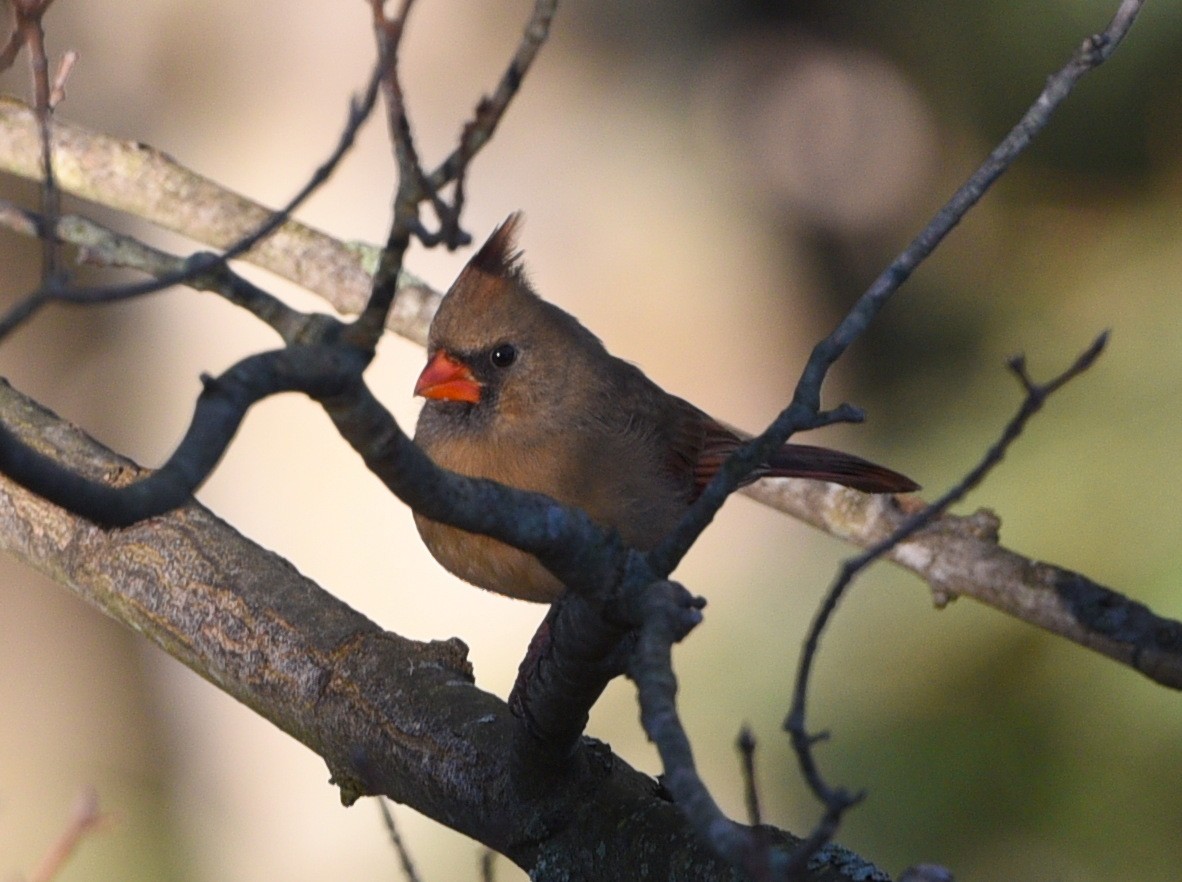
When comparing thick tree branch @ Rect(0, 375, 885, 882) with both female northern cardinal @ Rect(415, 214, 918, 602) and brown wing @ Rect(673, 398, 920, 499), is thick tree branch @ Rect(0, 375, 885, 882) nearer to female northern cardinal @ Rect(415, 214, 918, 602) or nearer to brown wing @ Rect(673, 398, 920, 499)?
female northern cardinal @ Rect(415, 214, 918, 602)

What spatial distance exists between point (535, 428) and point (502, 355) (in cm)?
20

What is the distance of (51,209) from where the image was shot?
5.58ft

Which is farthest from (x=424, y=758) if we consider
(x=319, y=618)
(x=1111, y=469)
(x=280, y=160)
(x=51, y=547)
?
(x=280, y=160)

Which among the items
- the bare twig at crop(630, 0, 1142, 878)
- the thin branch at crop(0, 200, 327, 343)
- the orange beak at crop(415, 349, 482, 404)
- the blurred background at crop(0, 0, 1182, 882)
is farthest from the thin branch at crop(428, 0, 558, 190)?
the blurred background at crop(0, 0, 1182, 882)

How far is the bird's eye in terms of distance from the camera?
129 inches

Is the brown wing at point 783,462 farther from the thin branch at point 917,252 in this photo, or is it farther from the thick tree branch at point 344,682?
the thin branch at point 917,252

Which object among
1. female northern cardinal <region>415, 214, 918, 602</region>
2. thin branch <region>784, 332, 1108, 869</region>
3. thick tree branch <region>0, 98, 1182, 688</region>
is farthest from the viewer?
female northern cardinal <region>415, 214, 918, 602</region>

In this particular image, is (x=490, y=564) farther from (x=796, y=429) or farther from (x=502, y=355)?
(x=796, y=429)

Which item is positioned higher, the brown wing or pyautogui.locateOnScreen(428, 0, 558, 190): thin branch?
the brown wing

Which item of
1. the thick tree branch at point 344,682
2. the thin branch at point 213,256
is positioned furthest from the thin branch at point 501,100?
the thick tree branch at point 344,682

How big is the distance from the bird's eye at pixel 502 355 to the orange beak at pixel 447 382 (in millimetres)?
70

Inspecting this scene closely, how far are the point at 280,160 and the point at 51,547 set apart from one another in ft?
8.26

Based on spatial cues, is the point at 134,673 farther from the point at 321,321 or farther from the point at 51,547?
the point at 321,321

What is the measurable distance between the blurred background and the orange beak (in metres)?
1.93
